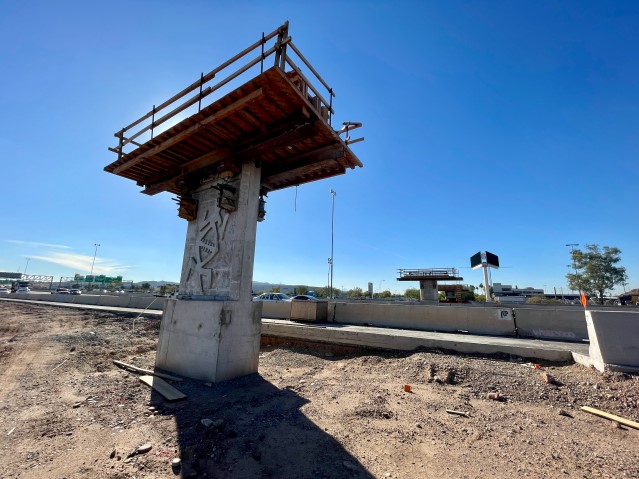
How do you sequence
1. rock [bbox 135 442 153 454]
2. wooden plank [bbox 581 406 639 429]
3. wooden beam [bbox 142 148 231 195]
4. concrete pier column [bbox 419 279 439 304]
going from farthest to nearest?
concrete pier column [bbox 419 279 439 304] < wooden beam [bbox 142 148 231 195] < wooden plank [bbox 581 406 639 429] < rock [bbox 135 442 153 454]

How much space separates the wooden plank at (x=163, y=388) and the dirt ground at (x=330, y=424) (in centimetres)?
19

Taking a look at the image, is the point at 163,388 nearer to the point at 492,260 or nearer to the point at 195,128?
the point at 195,128

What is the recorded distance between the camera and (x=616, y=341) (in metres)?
5.62

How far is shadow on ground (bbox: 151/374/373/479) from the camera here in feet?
10.7

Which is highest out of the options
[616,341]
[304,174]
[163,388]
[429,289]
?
[304,174]

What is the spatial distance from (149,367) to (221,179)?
5.10 meters

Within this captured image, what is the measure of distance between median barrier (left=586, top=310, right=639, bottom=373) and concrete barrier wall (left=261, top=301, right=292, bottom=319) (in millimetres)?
12343

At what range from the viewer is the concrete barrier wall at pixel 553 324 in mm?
9570

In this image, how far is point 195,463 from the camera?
3395 millimetres

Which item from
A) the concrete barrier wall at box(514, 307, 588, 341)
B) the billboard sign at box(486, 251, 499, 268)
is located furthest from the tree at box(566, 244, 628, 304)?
the concrete barrier wall at box(514, 307, 588, 341)

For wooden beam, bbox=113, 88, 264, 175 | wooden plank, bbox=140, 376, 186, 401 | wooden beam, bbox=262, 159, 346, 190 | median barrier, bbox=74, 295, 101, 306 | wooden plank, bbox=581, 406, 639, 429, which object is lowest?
wooden plank, bbox=140, 376, 186, 401

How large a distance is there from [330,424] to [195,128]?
20.1 ft

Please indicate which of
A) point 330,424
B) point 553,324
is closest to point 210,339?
point 330,424

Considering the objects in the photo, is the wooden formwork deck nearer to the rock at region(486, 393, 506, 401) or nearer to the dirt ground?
the dirt ground
